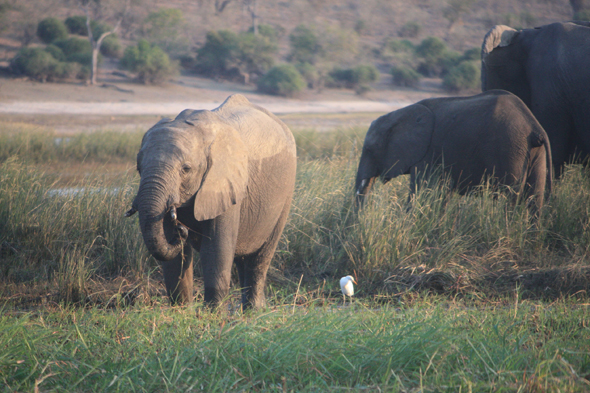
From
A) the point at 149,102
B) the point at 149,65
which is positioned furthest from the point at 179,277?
the point at 149,65

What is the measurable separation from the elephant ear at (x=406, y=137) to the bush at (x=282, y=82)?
18.6 meters

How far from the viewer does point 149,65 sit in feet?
74.4

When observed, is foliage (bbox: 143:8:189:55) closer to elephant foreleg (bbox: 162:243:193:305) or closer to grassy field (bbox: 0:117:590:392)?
grassy field (bbox: 0:117:590:392)

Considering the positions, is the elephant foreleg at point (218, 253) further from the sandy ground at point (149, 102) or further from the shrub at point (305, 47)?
the shrub at point (305, 47)

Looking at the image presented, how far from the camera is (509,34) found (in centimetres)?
722

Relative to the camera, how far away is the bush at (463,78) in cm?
2880

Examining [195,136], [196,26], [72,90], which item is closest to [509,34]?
[195,136]

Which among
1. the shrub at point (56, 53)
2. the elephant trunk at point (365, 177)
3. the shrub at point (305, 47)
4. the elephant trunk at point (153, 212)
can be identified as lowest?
the elephant trunk at point (365, 177)

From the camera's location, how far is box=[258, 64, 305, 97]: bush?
24688mm

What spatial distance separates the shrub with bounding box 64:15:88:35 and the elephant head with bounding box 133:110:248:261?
2973 centimetres

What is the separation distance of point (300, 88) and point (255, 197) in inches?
858

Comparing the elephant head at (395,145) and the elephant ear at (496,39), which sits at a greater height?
the elephant ear at (496,39)

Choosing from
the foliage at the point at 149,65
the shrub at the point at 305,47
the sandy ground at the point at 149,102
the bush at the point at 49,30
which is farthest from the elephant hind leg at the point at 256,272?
the shrub at the point at 305,47

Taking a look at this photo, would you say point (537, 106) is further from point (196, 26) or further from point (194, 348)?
point (196, 26)
